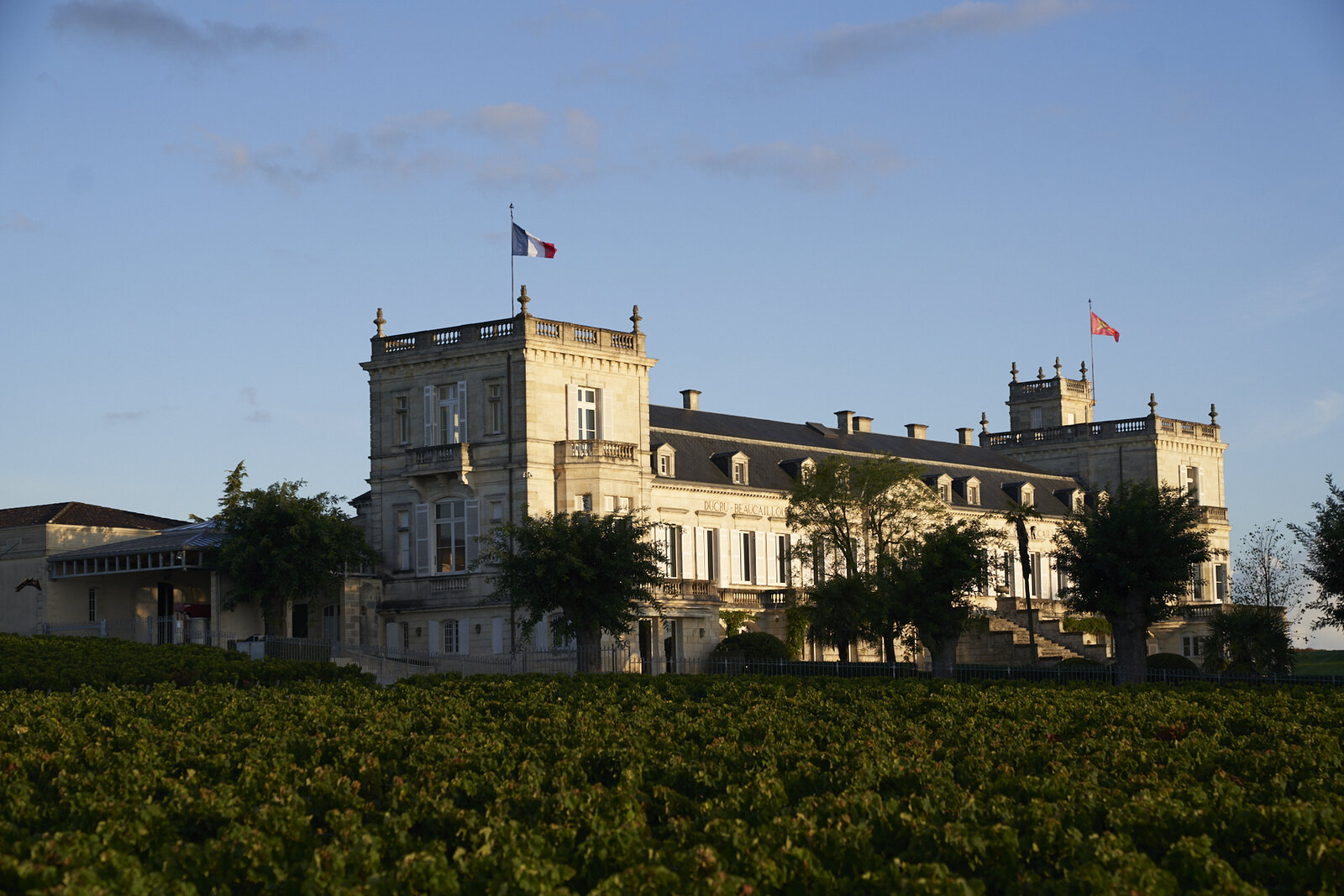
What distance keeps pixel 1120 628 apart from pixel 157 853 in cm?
3981

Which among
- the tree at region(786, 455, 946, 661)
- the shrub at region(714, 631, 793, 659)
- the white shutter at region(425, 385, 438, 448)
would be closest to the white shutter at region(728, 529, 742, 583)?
the tree at region(786, 455, 946, 661)

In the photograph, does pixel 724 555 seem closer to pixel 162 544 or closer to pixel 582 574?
pixel 582 574

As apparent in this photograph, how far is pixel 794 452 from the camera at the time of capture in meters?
70.0

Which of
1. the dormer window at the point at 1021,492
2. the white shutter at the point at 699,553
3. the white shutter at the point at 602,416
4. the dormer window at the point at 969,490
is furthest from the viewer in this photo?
the dormer window at the point at 1021,492

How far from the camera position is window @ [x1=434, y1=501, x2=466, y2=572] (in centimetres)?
5712

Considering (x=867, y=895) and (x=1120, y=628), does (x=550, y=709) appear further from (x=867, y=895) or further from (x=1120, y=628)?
(x=1120, y=628)

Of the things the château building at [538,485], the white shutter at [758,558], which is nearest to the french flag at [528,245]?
the château building at [538,485]

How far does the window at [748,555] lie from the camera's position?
65062 mm

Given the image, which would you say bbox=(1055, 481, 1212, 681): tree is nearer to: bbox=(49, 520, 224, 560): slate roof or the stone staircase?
the stone staircase

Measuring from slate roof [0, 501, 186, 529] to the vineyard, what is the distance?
3218 centimetres

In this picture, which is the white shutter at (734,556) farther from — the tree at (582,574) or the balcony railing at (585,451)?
the tree at (582,574)

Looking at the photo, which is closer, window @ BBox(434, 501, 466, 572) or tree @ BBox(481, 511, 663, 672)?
Answer: tree @ BBox(481, 511, 663, 672)

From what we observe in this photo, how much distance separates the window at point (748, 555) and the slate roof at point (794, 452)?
2.10 m

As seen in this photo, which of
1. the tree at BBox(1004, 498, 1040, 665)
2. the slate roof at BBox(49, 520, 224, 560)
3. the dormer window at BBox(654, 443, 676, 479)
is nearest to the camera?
the slate roof at BBox(49, 520, 224, 560)
